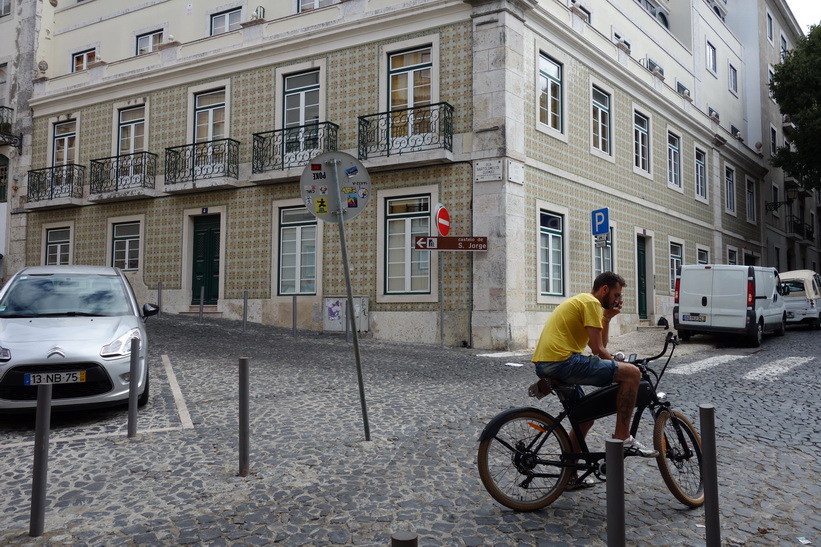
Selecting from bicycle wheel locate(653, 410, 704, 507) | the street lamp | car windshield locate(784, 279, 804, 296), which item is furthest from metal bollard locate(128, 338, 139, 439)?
the street lamp

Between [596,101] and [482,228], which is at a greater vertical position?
[596,101]

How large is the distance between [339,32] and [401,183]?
423cm

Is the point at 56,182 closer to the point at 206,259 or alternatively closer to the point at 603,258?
the point at 206,259

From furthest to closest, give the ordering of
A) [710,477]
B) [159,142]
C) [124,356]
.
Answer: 1. [159,142]
2. [124,356]
3. [710,477]

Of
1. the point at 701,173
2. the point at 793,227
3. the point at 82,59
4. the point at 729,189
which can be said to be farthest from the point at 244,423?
the point at 793,227

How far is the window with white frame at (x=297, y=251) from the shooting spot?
17.8 m

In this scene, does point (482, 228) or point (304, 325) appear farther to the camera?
point (304, 325)

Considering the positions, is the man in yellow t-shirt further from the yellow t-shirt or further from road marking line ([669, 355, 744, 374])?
road marking line ([669, 355, 744, 374])

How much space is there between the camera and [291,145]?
17984 mm

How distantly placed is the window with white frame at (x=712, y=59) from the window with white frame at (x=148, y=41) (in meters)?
20.9

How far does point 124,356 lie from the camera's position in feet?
24.0

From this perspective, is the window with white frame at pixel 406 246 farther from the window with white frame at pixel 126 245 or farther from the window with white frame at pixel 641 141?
the window with white frame at pixel 126 245

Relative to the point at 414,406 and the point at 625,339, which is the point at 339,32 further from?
the point at 414,406

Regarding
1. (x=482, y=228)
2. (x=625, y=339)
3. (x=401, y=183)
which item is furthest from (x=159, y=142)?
(x=625, y=339)
